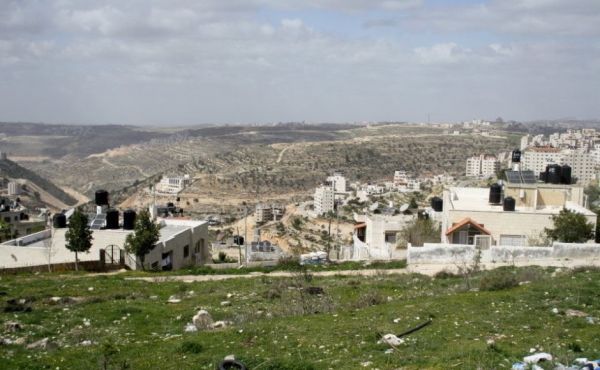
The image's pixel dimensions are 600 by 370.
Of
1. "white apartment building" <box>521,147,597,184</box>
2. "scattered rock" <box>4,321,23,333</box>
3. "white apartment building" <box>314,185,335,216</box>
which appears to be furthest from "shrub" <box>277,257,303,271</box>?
"white apartment building" <box>521,147,597,184</box>

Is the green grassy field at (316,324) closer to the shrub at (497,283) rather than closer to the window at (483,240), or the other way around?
the shrub at (497,283)

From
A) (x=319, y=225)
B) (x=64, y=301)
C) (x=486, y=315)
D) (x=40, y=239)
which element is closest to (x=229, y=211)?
(x=319, y=225)

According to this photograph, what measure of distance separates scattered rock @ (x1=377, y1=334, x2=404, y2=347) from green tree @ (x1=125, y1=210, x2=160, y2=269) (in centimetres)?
1816

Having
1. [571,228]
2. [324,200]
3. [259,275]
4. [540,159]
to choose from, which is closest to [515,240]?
[571,228]

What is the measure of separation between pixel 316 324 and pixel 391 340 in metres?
2.39

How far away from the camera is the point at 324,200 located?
92.4 metres

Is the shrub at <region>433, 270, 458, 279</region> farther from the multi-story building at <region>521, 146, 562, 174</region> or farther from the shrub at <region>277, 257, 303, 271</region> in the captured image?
the multi-story building at <region>521, 146, 562, 174</region>

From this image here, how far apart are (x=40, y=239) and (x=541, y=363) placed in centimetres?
3004

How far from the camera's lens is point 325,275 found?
78.9 ft

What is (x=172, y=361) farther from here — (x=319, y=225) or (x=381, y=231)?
(x=319, y=225)

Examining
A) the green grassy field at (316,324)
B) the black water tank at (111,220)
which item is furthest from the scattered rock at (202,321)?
the black water tank at (111,220)

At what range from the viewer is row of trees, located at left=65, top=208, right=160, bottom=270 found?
88.9ft

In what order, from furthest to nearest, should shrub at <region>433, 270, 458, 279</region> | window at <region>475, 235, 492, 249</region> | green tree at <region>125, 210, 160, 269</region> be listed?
1. window at <region>475, 235, 492, 249</region>
2. green tree at <region>125, 210, 160, 269</region>
3. shrub at <region>433, 270, 458, 279</region>

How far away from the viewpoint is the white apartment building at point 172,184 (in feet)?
398
